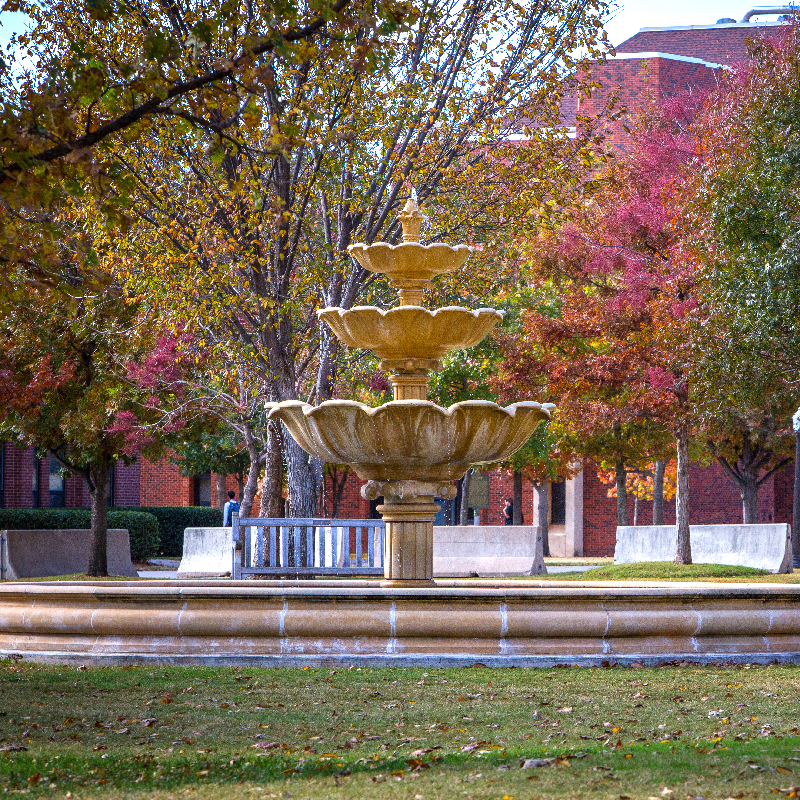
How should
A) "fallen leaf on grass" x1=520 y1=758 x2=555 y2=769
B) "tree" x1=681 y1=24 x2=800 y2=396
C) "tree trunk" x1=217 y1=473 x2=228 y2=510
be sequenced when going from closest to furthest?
1. "fallen leaf on grass" x1=520 y1=758 x2=555 y2=769
2. "tree" x1=681 y1=24 x2=800 y2=396
3. "tree trunk" x1=217 y1=473 x2=228 y2=510

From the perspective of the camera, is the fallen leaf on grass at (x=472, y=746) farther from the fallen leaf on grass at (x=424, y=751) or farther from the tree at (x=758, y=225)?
the tree at (x=758, y=225)

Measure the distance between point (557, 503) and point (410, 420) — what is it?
3303 cm

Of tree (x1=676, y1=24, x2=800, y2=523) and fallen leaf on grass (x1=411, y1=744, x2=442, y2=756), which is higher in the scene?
tree (x1=676, y1=24, x2=800, y2=523)

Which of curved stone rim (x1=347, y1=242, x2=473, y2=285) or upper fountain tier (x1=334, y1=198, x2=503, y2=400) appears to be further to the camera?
curved stone rim (x1=347, y1=242, x2=473, y2=285)

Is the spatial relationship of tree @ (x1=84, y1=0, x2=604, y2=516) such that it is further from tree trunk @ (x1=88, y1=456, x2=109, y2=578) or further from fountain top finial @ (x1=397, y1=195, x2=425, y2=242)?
tree trunk @ (x1=88, y1=456, x2=109, y2=578)

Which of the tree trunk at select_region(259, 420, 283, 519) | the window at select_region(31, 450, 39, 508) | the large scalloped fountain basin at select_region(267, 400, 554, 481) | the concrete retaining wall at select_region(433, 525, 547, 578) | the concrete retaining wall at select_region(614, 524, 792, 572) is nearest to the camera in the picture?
the large scalloped fountain basin at select_region(267, 400, 554, 481)

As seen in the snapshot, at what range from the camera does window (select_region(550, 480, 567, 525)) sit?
41.0 meters

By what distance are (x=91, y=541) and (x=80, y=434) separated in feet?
7.03

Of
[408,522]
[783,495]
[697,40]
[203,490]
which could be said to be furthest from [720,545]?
[697,40]

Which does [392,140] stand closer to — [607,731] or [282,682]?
[282,682]

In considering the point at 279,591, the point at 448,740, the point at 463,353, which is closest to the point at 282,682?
the point at 279,591

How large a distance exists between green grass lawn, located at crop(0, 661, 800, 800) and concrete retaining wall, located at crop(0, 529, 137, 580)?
Result: 41.2ft

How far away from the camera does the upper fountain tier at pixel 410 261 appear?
9.91m

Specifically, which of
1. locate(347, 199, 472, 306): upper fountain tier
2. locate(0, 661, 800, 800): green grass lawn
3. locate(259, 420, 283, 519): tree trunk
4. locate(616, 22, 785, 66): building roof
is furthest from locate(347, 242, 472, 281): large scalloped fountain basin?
locate(616, 22, 785, 66): building roof
